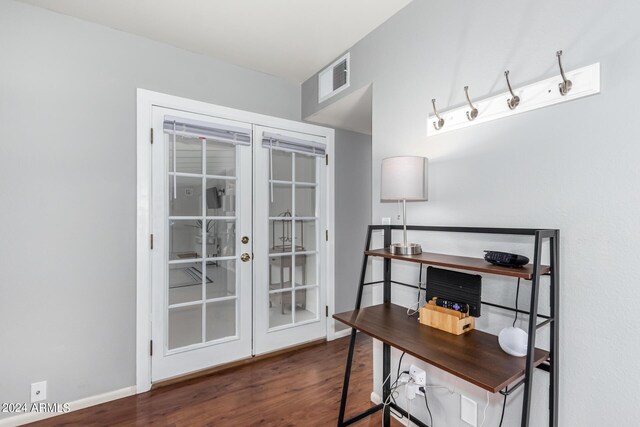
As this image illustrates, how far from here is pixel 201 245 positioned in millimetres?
2424

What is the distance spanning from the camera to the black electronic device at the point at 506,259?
3.82 ft

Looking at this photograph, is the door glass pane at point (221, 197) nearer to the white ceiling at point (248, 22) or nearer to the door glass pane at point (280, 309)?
the door glass pane at point (280, 309)

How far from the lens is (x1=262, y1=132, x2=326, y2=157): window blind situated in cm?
269

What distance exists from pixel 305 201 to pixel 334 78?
3.74 feet

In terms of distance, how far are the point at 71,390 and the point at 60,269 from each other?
79cm

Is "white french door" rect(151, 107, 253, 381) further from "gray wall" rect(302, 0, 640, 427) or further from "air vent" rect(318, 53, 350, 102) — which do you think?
"gray wall" rect(302, 0, 640, 427)

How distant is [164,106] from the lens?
227cm

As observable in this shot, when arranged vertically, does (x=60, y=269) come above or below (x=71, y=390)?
above

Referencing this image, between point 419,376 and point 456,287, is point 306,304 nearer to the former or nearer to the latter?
point 419,376

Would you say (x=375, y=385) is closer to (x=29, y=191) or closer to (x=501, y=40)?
(x=501, y=40)

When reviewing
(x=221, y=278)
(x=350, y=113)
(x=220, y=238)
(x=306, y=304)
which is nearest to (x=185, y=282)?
(x=221, y=278)

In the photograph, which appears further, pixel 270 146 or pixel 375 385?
pixel 270 146

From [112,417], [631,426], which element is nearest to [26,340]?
[112,417]

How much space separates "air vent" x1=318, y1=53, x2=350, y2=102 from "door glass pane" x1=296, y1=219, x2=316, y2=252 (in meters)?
1.16
